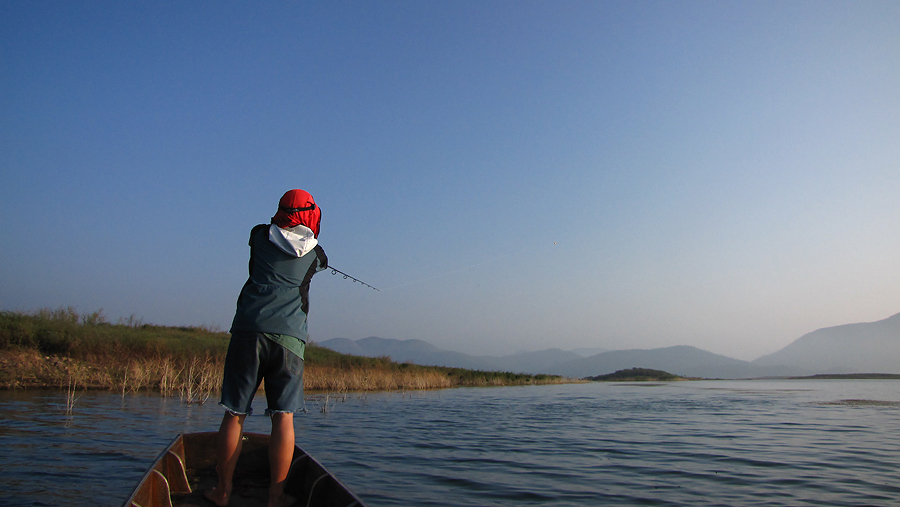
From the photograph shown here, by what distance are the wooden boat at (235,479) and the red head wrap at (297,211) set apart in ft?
6.57

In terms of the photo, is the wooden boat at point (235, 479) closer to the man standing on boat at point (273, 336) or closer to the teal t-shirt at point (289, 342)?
the man standing on boat at point (273, 336)

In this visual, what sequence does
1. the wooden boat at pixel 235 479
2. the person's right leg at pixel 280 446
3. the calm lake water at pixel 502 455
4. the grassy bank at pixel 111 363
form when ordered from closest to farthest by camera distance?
the person's right leg at pixel 280 446 → the wooden boat at pixel 235 479 → the calm lake water at pixel 502 455 → the grassy bank at pixel 111 363

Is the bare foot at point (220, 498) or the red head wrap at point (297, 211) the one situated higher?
the red head wrap at point (297, 211)

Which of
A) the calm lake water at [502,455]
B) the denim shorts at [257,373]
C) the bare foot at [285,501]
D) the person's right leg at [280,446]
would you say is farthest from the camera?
the calm lake water at [502,455]

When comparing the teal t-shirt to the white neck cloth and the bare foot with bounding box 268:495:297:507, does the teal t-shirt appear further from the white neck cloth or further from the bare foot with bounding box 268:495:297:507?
the bare foot with bounding box 268:495:297:507

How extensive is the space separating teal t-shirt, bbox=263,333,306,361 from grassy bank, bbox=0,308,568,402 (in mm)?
13203

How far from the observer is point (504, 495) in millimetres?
6543

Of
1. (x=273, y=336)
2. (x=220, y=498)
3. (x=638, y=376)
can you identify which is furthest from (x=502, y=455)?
(x=638, y=376)

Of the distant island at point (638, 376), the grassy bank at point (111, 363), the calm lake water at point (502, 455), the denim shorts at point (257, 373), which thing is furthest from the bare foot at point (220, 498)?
the distant island at point (638, 376)

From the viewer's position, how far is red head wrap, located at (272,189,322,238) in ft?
13.7

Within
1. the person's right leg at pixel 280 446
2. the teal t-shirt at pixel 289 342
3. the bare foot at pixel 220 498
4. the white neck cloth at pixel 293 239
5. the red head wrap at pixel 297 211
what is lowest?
the bare foot at pixel 220 498

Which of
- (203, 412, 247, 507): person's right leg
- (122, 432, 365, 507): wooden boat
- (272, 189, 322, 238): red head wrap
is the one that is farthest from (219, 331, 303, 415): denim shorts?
(272, 189, 322, 238): red head wrap

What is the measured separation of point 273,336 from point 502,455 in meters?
6.82

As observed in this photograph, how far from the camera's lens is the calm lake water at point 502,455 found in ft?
21.2
